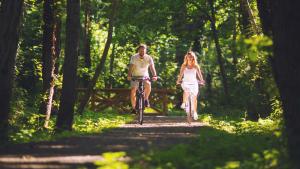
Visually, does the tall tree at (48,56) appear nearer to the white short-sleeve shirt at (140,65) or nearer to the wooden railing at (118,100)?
the white short-sleeve shirt at (140,65)

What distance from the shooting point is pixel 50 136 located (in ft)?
41.6

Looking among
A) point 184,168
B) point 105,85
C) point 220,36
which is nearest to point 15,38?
point 184,168

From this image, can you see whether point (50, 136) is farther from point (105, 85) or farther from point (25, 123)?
point (105, 85)

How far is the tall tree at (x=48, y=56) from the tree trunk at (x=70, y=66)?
12.7 feet

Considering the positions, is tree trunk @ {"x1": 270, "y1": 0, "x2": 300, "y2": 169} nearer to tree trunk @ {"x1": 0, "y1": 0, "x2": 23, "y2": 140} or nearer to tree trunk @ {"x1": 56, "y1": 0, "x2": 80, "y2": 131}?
tree trunk @ {"x1": 0, "y1": 0, "x2": 23, "y2": 140}

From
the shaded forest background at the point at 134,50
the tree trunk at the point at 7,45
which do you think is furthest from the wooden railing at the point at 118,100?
the tree trunk at the point at 7,45

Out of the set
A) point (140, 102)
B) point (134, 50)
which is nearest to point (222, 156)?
point (140, 102)

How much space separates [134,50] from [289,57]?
132ft

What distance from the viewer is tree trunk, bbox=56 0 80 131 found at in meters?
14.8

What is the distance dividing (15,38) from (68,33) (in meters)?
2.93

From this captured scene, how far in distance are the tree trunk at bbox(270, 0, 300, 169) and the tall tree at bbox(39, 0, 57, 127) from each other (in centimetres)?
1145

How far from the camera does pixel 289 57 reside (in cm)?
816

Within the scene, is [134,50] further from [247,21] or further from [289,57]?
[289,57]

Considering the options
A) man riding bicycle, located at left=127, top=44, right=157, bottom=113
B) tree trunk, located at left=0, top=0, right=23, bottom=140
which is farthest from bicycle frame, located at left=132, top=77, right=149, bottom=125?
tree trunk, located at left=0, top=0, right=23, bottom=140
